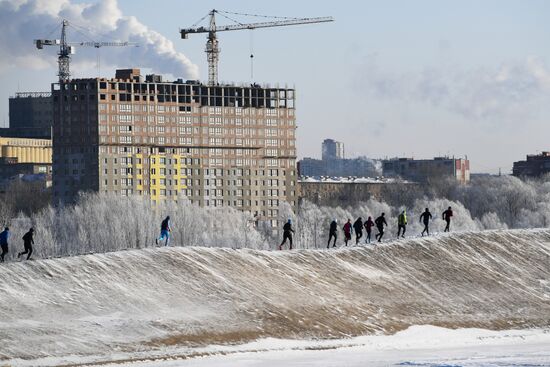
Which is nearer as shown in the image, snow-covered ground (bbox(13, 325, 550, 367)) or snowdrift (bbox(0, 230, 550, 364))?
snow-covered ground (bbox(13, 325, 550, 367))

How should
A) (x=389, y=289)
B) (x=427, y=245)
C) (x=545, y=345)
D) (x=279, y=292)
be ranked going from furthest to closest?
(x=427, y=245), (x=389, y=289), (x=279, y=292), (x=545, y=345)

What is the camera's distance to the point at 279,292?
8938 cm

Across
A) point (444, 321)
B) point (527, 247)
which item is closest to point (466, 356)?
point (444, 321)

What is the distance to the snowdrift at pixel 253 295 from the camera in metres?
76.1

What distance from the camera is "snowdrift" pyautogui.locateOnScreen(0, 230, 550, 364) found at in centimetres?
7606

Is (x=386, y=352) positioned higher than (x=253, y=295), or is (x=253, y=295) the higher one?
(x=253, y=295)

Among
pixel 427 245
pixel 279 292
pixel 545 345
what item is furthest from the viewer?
pixel 427 245

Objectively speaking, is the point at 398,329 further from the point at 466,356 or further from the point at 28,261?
the point at 28,261

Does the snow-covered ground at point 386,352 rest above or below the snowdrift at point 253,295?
below

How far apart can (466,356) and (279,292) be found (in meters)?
16.2

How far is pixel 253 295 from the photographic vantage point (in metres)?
87.3

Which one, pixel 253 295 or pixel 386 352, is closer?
pixel 386 352

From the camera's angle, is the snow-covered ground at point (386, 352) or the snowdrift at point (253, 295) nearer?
the snow-covered ground at point (386, 352)

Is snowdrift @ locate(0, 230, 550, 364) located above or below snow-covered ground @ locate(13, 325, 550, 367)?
above
